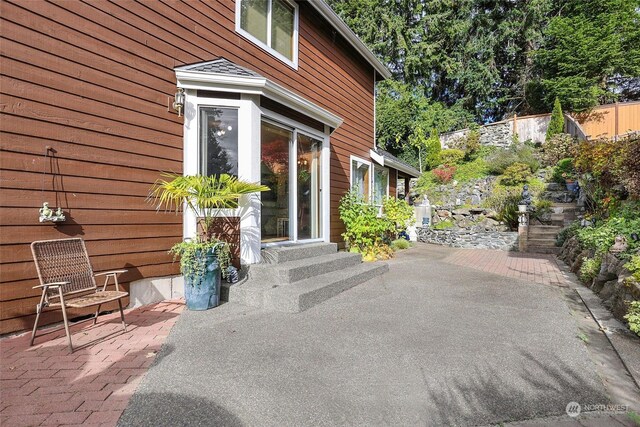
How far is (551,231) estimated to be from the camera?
9758 mm

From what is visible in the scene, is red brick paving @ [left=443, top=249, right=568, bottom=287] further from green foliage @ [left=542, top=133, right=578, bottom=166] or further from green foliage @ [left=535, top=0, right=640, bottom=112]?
green foliage @ [left=535, top=0, right=640, bottom=112]

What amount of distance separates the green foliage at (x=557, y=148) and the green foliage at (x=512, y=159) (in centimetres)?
49

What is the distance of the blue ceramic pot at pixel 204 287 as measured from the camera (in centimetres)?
374

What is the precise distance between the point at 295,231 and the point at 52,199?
11.2ft

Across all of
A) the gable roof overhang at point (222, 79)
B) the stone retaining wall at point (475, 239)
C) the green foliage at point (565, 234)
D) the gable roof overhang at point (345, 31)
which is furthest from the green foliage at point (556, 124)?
the gable roof overhang at point (222, 79)

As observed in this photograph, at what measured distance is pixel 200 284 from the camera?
3.76 metres

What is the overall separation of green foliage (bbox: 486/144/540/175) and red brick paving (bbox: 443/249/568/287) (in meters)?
5.44

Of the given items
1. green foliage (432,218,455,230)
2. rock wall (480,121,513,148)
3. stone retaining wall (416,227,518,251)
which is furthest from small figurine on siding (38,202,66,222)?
rock wall (480,121,513,148)

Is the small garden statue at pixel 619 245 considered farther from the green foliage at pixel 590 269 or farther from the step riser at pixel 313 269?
the step riser at pixel 313 269

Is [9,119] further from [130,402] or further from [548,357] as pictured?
[548,357]

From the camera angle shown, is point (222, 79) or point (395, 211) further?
point (395, 211)

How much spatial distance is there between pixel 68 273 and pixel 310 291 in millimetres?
2597

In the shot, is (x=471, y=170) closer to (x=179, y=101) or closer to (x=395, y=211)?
(x=395, y=211)

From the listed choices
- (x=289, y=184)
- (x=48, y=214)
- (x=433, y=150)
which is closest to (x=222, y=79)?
(x=289, y=184)
